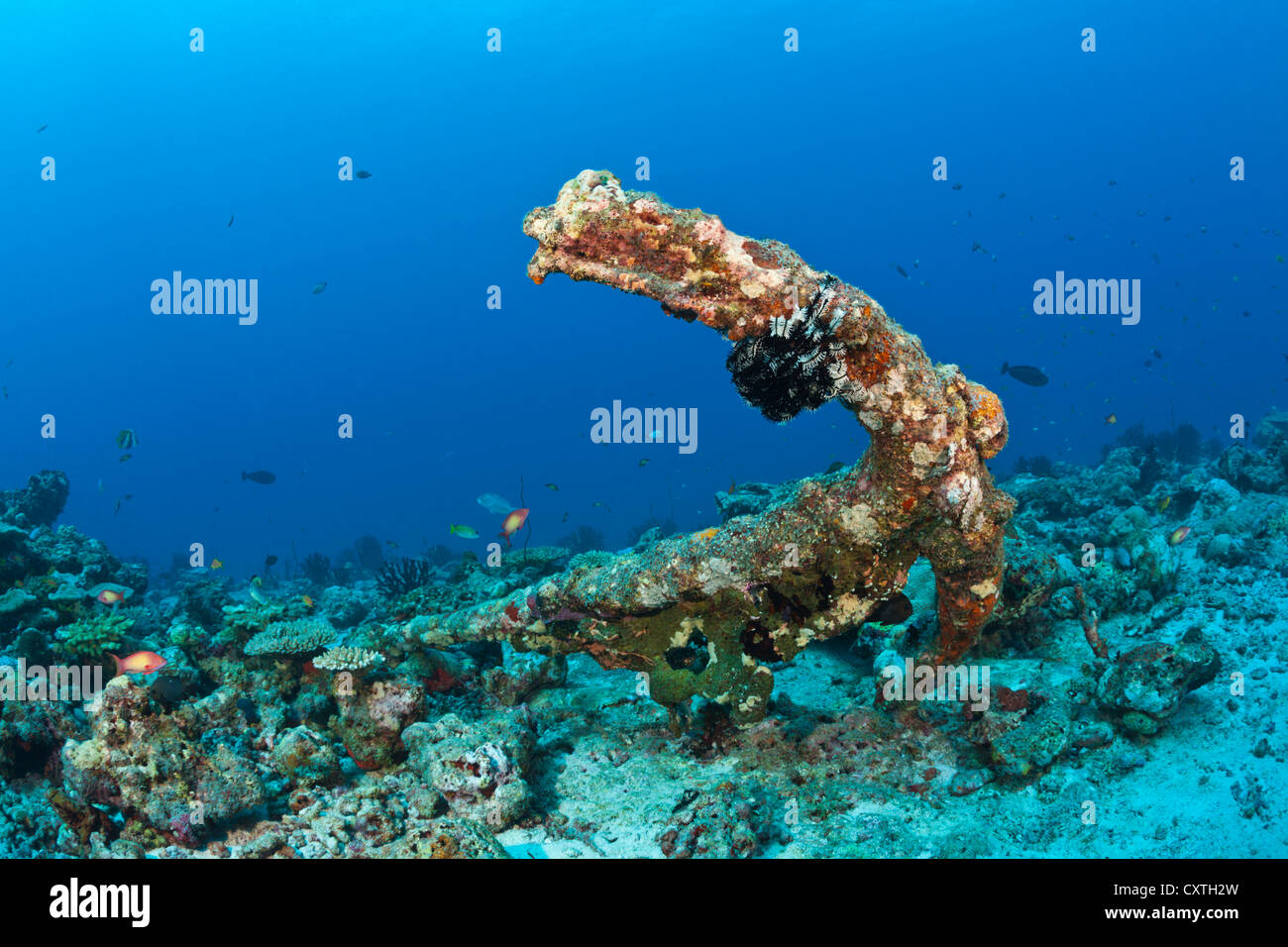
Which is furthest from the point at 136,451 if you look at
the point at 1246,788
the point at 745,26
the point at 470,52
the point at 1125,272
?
the point at 1125,272

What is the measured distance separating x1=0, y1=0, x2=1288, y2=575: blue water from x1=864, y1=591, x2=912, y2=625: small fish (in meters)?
42.5

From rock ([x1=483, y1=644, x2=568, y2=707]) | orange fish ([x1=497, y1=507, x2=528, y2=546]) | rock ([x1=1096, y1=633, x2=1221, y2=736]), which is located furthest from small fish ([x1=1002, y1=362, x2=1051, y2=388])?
rock ([x1=483, y1=644, x2=568, y2=707])

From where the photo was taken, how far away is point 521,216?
109 meters

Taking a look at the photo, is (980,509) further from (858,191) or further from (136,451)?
(136,451)

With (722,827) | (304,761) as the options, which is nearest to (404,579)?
(304,761)

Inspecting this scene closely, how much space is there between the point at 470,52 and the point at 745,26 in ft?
112

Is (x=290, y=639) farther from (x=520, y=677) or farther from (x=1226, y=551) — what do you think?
(x=1226, y=551)

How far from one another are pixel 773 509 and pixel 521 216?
116m

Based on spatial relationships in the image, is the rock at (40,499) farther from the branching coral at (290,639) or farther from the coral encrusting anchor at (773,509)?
the coral encrusting anchor at (773,509)

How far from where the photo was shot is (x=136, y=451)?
457ft

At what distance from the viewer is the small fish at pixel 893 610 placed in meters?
5.15

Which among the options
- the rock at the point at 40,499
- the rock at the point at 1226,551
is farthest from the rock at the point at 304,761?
the rock at the point at 40,499

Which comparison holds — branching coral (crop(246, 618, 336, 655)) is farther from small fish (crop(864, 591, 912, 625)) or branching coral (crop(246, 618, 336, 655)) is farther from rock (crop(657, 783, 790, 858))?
small fish (crop(864, 591, 912, 625))

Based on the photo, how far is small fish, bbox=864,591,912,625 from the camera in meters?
5.15
